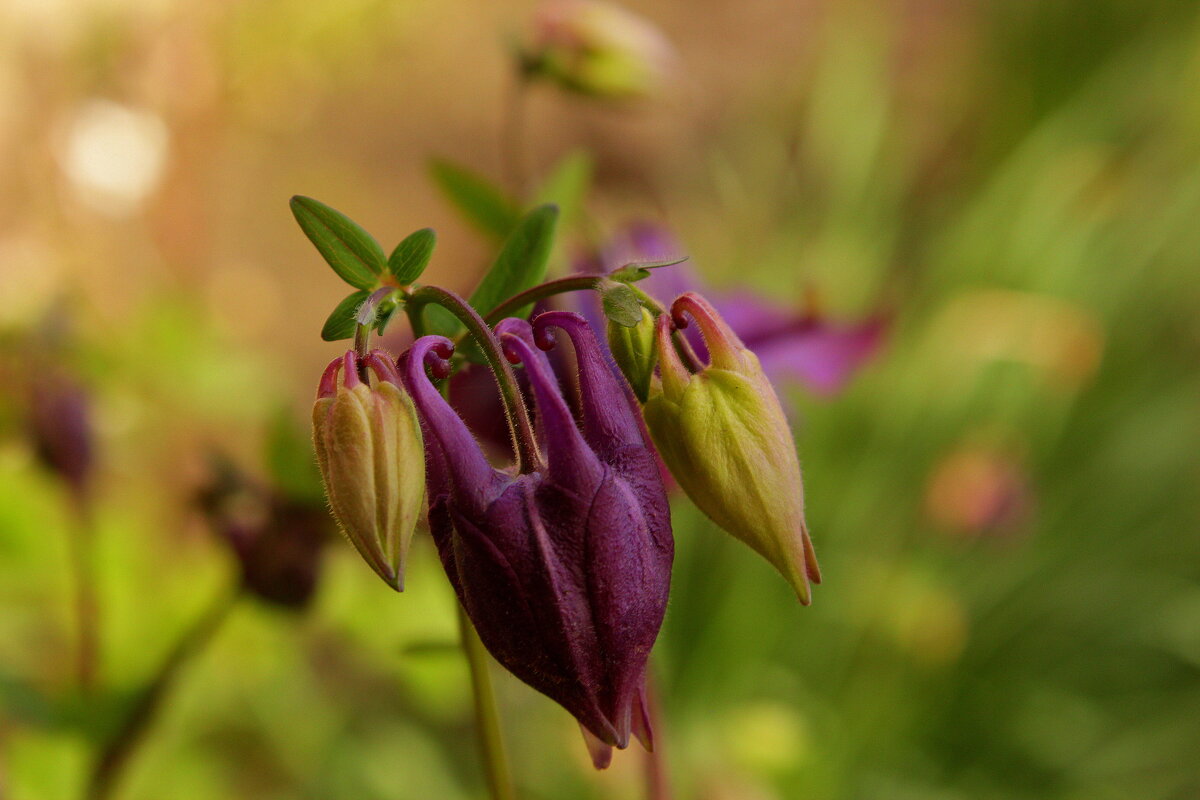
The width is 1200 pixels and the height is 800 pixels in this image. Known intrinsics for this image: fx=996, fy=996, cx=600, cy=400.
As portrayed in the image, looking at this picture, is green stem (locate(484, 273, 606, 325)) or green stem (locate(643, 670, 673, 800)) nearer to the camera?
green stem (locate(484, 273, 606, 325))

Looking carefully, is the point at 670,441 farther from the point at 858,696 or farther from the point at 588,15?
the point at 858,696

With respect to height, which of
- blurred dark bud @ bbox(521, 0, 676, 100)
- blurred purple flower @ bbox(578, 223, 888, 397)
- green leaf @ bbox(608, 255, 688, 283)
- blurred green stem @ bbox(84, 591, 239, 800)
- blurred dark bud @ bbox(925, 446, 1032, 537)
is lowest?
blurred dark bud @ bbox(925, 446, 1032, 537)

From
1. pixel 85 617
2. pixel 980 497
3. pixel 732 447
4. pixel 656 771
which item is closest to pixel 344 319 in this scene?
pixel 732 447

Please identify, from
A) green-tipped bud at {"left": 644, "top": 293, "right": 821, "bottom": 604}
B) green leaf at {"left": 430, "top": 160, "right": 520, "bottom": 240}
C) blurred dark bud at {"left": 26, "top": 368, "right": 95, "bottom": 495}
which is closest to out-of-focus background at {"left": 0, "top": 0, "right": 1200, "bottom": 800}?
blurred dark bud at {"left": 26, "top": 368, "right": 95, "bottom": 495}

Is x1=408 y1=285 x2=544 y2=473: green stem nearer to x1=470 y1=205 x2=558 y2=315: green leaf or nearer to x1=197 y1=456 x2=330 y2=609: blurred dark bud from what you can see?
x1=470 y1=205 x2=558 y2=315: green leaf

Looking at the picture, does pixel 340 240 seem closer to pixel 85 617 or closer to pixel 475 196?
pixel 475 196

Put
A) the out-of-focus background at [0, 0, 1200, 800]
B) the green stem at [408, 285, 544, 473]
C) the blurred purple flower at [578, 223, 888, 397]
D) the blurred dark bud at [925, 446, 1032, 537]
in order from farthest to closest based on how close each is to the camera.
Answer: the blurred dark bud at [925, 446, 1032, 537], the out-of-focus background at [0, 0, 1200, 800], the blurred purple flower at [578, 223, 888, 397], the green stem at [408, 285, 544, 473]
